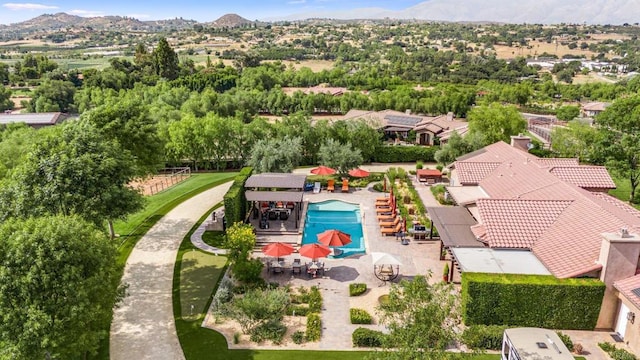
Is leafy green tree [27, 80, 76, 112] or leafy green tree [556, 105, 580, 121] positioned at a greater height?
leafy green tree [27, 80, 76, 112]

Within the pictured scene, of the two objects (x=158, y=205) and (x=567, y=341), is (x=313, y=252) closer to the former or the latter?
(x=567, y=341)

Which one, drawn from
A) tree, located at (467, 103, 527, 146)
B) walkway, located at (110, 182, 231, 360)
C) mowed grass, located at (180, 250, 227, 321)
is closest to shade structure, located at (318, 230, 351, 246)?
mowed grass, located at (180, 250, 227, 321)

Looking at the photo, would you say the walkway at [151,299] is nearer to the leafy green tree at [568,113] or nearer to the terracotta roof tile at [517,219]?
the terracotta roof tile at [517,219]

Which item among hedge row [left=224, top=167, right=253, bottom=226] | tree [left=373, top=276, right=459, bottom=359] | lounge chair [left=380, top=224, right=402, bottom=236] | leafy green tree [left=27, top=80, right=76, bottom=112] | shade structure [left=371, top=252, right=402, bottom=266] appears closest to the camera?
tree [left=373, top=276, right=459, bottom=359]

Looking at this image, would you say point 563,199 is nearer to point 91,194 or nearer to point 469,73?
point 91,194

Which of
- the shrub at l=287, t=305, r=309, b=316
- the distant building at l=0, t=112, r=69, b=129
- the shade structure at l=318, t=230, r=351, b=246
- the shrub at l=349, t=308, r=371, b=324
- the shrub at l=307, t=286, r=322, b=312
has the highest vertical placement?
the distant building at l=0, t=112, r=69, b=129

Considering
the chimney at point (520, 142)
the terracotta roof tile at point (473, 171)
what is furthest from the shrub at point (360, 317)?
the chimney at point (520, 142)

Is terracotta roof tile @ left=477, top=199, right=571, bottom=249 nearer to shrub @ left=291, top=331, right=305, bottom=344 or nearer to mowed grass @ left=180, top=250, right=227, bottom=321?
shrub @ left=291, top=331, right=305, bottom=344
